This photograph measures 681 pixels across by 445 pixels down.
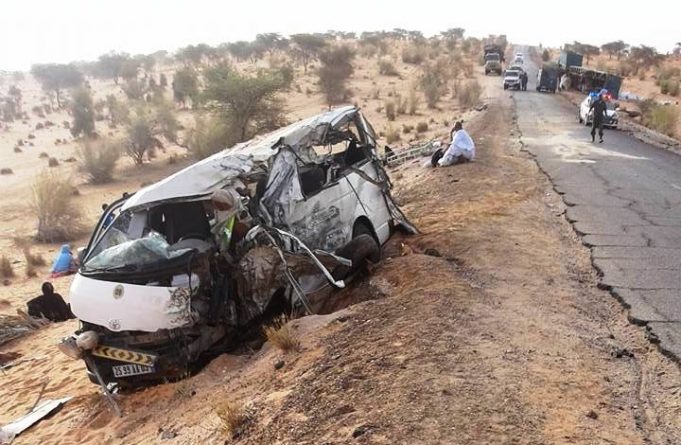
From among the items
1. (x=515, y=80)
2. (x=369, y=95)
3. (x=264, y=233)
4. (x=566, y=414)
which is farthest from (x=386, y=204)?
(x=515, y=80)

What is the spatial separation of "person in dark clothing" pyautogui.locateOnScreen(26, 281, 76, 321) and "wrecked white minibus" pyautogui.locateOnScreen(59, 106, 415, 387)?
423 cm

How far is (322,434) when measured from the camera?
4246 mm

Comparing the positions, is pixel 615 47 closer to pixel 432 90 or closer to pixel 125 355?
pixel 432 90

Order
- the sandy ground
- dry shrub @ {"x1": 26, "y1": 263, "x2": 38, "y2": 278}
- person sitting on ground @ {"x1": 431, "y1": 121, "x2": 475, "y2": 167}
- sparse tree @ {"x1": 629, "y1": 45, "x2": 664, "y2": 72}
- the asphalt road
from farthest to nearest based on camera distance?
1. sparse tree @ {"x1": 629, "y1": 45, "x2": 664, "y2": 72}
2. person sitting on ground @ {"x1": 431, "y1": 121, "x2": 475, "y2": 167}
3. dry shrub @ {"x1": 26, "y1": 263, "x2": 38, "y2": 278}
4. the asphalt road
5. the sandy ground

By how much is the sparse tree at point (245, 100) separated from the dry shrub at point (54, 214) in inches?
406

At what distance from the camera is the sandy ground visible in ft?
14.1

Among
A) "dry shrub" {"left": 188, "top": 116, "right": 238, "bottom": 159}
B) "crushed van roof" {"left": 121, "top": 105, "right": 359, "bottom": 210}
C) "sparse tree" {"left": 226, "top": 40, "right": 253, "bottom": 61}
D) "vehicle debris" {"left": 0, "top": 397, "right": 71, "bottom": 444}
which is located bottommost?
"vehicle debris" {"left": 0, "top": 397, "right": 71, "bottom": 444}

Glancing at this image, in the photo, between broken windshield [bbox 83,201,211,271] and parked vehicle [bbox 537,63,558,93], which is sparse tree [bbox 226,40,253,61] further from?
broken windshield [bbox 83,201,211,271]

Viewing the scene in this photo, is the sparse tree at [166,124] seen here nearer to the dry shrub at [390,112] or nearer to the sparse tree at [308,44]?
the dry shrub at [390,112]

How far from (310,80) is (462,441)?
50298 mm

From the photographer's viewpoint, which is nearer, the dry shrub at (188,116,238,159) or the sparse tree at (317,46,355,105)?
the dry shrub at (188,116,238,159)

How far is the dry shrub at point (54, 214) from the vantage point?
17.7 metres

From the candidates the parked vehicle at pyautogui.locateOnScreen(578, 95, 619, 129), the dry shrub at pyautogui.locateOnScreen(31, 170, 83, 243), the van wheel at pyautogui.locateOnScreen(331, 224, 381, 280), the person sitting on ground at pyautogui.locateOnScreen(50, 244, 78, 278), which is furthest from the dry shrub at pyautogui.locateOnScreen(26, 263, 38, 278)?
the parked vehicle at pyautogui.locateOnScreen(578, 95, 619, 129)

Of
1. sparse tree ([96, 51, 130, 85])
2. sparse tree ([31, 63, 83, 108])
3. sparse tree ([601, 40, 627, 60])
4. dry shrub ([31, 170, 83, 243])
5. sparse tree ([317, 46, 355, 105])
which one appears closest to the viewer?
dry shrub ([31, 170, 83, 243])
